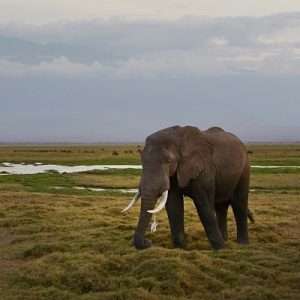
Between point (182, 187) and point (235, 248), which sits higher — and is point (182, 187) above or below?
above

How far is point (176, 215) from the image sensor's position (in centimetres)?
1270

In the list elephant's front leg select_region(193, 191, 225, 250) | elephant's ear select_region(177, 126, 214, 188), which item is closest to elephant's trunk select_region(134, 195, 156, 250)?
elephant's ear select_region(177, 126, 214, 188)

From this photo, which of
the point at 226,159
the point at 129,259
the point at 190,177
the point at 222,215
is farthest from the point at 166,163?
the point at 222,215

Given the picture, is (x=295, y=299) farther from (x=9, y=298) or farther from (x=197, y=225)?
(x=197, y=225)

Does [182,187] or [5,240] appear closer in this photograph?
[182,187]

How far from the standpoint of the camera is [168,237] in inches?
575

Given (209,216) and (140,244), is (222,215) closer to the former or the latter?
(209,216)

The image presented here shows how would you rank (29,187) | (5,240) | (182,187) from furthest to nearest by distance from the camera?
(29,187) < (5,240) < (182,187)

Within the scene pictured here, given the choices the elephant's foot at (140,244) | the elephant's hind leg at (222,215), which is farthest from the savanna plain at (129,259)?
the elephant's hind leg at (222,215)

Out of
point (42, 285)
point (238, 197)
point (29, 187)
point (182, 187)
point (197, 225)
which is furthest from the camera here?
point (29, 187)

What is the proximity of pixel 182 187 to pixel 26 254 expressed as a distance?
3.98 meters

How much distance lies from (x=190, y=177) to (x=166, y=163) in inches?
28.8

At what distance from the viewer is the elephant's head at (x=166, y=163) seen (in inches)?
453

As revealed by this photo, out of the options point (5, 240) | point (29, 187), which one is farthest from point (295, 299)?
point (29, 187)
